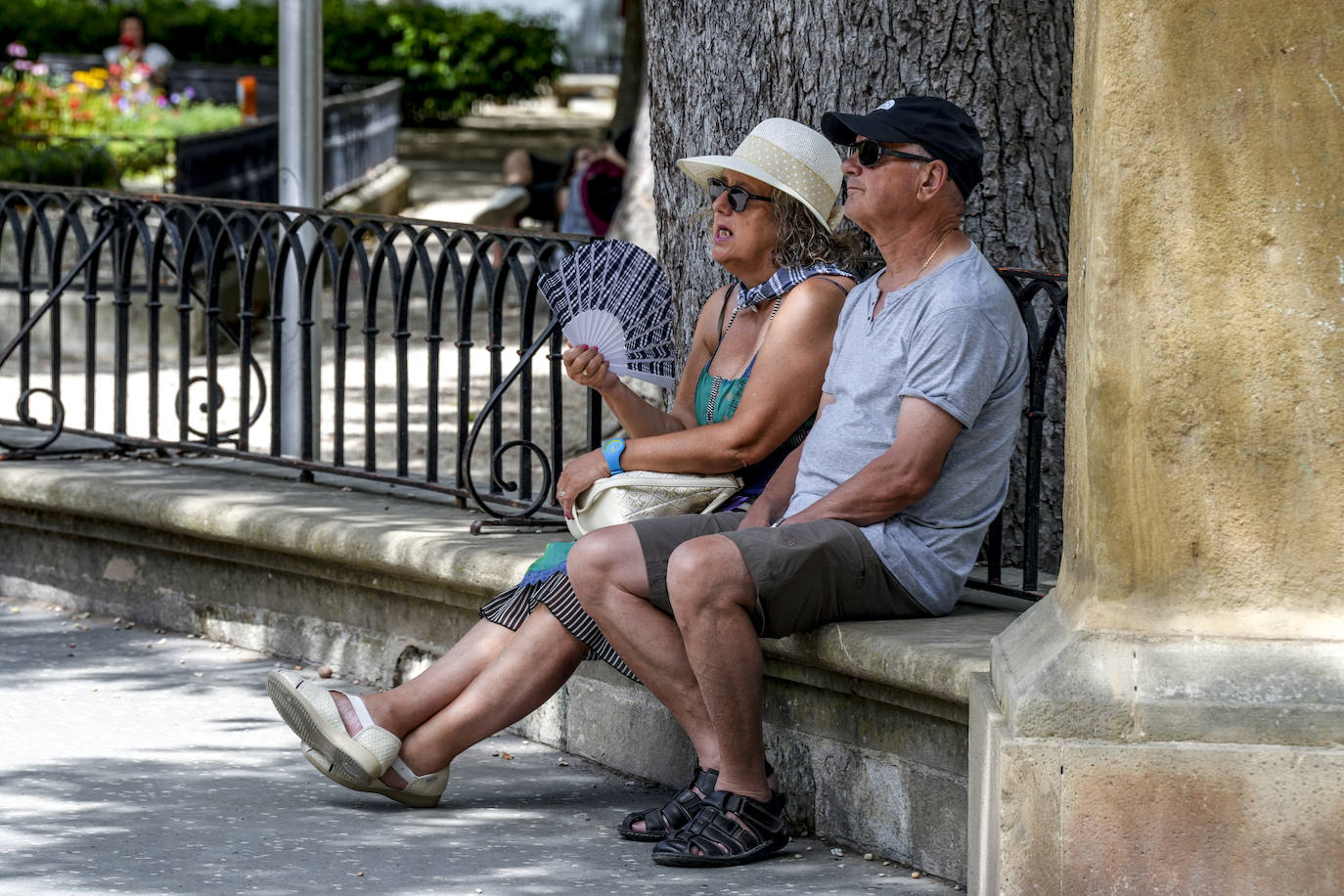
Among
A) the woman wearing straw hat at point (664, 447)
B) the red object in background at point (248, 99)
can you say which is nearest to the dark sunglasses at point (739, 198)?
the woman wearing straw hat at point (664, 447)

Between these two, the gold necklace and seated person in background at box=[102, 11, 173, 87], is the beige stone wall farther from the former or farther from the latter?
seated person in background at box=[102, 11, 173, 87]

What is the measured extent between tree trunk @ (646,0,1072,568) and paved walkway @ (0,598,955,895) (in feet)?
4.63

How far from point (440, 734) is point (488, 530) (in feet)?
3.44

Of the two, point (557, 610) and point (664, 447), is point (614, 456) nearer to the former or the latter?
point (664, 447)

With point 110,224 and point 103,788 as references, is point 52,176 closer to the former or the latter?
point 110,224

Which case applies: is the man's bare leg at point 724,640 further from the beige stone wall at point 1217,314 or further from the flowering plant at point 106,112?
the flowering plant at point 106,112

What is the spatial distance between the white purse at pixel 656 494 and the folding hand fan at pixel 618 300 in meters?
0.42

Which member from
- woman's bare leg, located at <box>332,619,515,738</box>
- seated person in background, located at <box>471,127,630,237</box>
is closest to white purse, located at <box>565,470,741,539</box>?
woman's bare leg, located at <box>332,619,515,738</box>

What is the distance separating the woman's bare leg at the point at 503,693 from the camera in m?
4.43

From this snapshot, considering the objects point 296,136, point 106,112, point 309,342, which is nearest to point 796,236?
point 309,342

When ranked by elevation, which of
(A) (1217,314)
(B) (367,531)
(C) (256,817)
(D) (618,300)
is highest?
(A) (1217,314)

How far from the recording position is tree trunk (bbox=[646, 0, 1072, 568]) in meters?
5.07

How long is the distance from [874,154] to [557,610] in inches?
48.4

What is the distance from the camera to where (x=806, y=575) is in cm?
403
